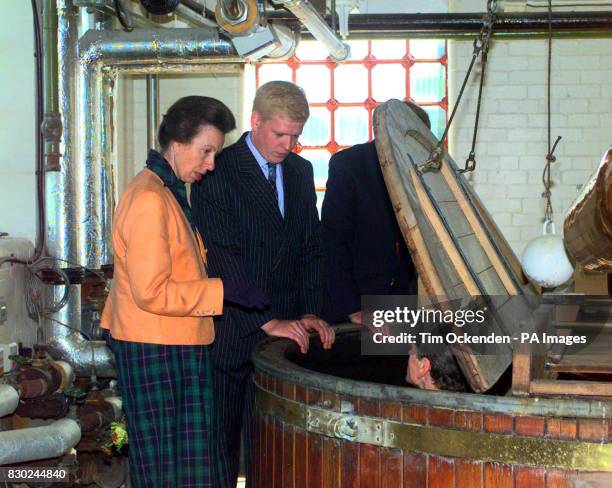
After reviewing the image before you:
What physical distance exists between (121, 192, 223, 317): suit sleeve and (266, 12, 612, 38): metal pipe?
3.13m

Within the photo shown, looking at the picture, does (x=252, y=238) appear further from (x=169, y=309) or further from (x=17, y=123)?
(x=17, y=123)

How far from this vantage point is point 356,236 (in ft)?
13.6

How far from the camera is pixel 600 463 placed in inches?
83.0

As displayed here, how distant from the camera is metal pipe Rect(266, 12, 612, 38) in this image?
558 centimetres

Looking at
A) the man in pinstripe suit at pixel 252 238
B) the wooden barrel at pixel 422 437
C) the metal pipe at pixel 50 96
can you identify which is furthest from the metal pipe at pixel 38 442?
the wooden barrel at pixel 422 437

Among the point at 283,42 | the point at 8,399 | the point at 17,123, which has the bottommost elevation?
the point at 8,399

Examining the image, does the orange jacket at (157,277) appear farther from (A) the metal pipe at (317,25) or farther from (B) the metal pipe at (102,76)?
(B) the metal pipe at (102,76)

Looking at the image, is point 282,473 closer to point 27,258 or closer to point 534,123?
point 27,258

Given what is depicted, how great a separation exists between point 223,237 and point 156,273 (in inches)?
23.2

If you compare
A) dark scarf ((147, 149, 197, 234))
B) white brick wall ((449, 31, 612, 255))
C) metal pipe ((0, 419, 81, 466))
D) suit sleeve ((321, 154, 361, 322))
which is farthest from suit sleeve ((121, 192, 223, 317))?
white brick wall ((449, 31, 612, 255))

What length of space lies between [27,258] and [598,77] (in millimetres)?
4274

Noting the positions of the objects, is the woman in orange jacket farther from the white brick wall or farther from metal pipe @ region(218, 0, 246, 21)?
the white brick wall

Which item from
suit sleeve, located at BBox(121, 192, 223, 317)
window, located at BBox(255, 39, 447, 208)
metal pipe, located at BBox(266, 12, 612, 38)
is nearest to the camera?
suit sleeve, located at BBox(121, 192, 223, 317)

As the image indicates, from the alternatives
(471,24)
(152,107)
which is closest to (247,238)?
(471,24)
